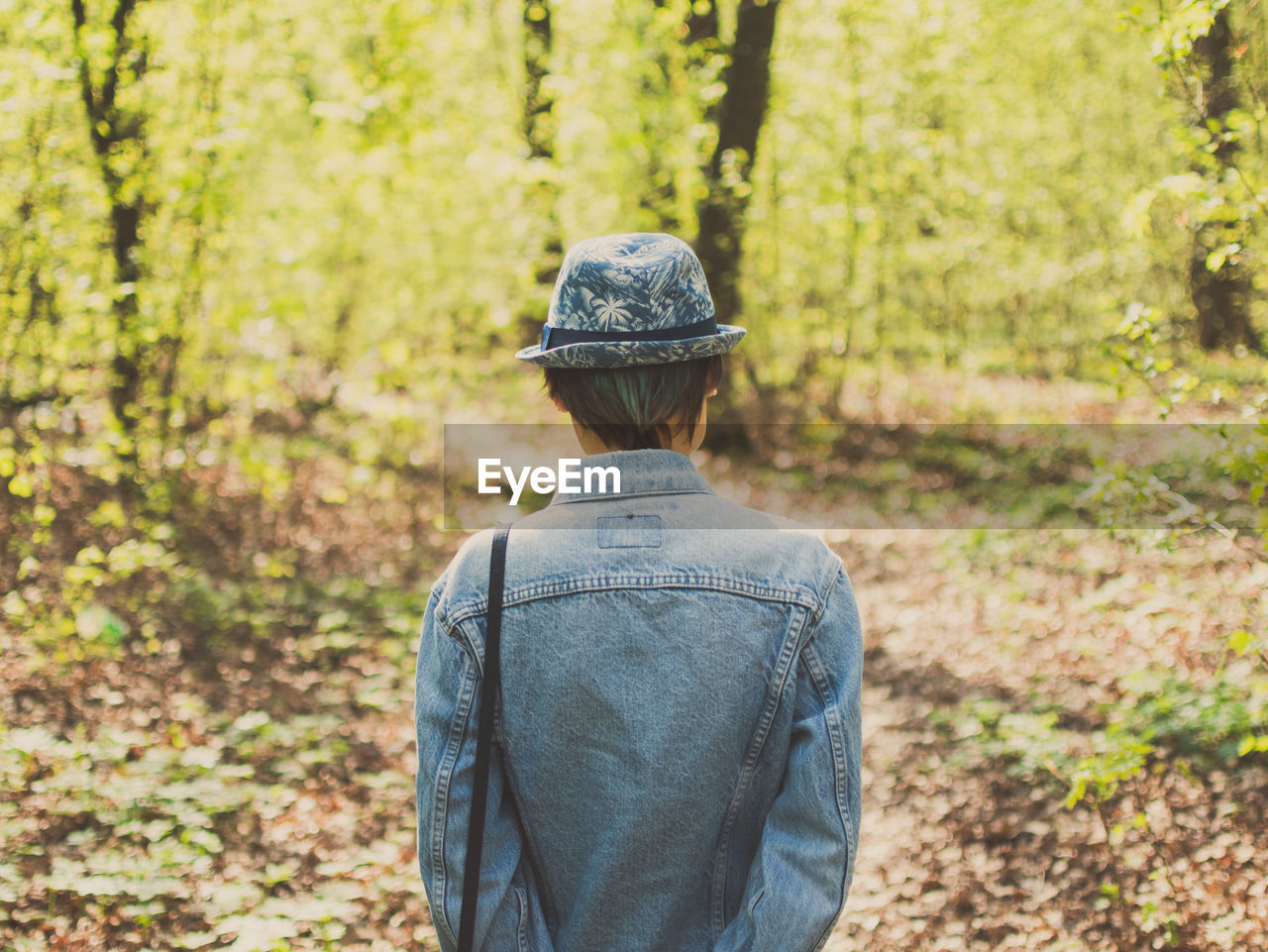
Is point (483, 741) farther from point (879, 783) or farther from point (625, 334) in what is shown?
point (879, 783)

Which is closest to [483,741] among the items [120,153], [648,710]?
[648,710]

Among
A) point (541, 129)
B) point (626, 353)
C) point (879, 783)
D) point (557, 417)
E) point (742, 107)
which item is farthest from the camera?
point (557, 417)

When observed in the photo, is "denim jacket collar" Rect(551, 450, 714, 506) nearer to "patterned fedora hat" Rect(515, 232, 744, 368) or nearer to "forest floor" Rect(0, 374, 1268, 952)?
"patterned fedora hat" Rect(515, 232, 744, 368)

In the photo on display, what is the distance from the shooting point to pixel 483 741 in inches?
57.6

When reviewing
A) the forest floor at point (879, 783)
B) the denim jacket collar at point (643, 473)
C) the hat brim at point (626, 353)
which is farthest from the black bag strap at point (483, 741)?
the forest floor at point (879, 783)

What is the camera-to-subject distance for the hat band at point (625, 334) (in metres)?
1.47

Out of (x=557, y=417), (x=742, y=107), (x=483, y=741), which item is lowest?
(x=557, y=417)

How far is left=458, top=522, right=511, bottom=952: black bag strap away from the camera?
1463 mm

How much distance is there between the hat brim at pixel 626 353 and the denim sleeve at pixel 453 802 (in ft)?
1.54

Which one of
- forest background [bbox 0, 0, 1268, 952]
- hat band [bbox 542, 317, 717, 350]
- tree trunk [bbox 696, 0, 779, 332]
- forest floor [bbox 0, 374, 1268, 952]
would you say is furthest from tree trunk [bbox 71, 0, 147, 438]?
tree trunk [bbox 696, 0, 779, 332]

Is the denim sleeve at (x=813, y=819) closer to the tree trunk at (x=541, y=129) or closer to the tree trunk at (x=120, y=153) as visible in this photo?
the tree trunk at (x=120, y=153)

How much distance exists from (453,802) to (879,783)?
3571 mm

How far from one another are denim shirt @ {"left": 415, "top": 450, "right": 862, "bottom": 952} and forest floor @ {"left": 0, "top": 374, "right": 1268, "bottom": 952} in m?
2.16

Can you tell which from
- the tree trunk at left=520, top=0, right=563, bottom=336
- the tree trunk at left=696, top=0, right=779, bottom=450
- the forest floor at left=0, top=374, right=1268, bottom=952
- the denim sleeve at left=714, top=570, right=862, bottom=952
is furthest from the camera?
the tree trunk at left=520, top=0, right=563, bottom=336
